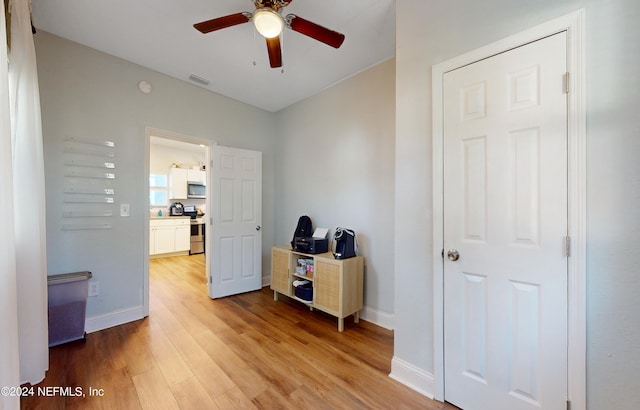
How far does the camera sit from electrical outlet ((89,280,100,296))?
2.37m

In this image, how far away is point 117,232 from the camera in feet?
8.31

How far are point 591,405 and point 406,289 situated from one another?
91 centimetres

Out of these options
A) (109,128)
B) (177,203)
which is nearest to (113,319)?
(109,128)

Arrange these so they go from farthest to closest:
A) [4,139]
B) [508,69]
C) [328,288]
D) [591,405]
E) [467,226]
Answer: [328,288] → [467,226] → [508,69] → [591,405] → [4,139]

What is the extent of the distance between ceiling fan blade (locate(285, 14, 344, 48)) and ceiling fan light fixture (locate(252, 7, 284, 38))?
0.37 ft

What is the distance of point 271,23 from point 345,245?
6.42 feet

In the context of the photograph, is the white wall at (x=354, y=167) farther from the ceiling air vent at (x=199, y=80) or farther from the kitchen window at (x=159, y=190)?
the kitchen window at (x=159, y=190)

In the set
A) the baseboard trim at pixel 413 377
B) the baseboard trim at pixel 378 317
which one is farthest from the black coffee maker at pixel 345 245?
the baseboard trim at pixel 413 377

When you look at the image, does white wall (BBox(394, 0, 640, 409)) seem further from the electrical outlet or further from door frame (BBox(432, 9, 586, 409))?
the electrical outlet

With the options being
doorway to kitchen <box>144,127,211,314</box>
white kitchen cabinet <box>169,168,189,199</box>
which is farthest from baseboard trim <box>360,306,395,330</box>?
white kitchen cabinet <box>169,168,189,199</box>

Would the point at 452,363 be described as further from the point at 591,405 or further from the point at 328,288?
the point at 328,288

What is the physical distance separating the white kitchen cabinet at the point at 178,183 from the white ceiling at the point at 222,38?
358 cm

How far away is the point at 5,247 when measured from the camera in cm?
94

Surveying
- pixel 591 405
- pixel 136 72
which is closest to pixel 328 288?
pixel 591 405
